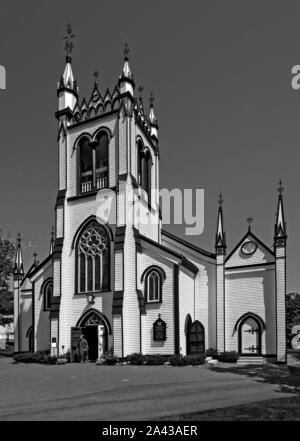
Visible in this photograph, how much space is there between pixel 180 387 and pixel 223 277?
55.2ft

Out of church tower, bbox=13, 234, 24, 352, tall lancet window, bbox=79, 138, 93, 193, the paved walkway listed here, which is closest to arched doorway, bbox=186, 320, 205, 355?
the paved walkway

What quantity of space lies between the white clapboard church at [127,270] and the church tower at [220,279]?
0.24 feet

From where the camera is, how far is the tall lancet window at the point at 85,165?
3350 cm

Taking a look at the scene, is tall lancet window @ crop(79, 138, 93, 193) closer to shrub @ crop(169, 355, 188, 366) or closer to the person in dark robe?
the person in dark robe

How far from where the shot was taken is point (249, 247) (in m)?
33.2

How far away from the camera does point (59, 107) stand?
3531 centimetres

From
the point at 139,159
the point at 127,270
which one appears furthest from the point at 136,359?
the point at 139,159

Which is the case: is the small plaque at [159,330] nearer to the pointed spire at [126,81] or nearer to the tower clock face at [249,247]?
the tower clock face at [249,247]

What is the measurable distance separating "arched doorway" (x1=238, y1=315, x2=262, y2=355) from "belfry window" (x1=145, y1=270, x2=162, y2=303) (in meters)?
6.53

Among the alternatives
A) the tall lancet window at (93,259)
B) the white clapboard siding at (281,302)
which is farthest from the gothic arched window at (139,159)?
the white clapboard siding at (281,302)

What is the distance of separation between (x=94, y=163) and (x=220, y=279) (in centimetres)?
1230

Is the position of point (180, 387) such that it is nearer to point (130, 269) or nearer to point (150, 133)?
point (130, 269)

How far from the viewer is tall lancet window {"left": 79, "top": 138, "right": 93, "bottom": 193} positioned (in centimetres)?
3350

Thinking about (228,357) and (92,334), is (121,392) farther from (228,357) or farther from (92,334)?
(92,334)
